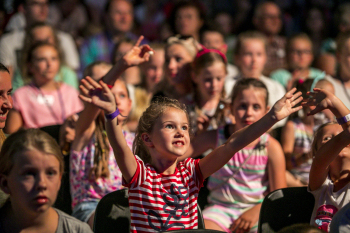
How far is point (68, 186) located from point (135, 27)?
10.0 ft

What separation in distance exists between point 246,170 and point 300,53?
2197mm

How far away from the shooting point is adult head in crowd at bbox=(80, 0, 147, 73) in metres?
4.50

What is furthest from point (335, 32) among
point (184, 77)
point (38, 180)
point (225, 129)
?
point (38, 180)

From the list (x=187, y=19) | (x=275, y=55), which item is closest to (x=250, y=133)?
(x=187, y=19)

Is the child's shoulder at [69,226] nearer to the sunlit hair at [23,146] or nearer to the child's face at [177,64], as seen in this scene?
the sunlit hair at [23,146]

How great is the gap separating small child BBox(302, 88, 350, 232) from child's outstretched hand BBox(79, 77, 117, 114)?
2.75ft

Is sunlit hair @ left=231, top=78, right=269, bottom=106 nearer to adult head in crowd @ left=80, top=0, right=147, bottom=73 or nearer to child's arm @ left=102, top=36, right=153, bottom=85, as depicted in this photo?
child's arm @ left=102, top=36, right=153, bottom=85

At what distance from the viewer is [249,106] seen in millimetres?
2367

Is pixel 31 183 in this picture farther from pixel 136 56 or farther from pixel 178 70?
pixel 178 70

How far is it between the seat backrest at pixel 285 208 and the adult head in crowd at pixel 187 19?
2.55m

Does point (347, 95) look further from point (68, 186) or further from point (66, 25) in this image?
point (66, 25)

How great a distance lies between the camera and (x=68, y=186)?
2.51m

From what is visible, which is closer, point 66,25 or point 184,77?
point 184,77

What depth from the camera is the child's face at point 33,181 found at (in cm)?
140
